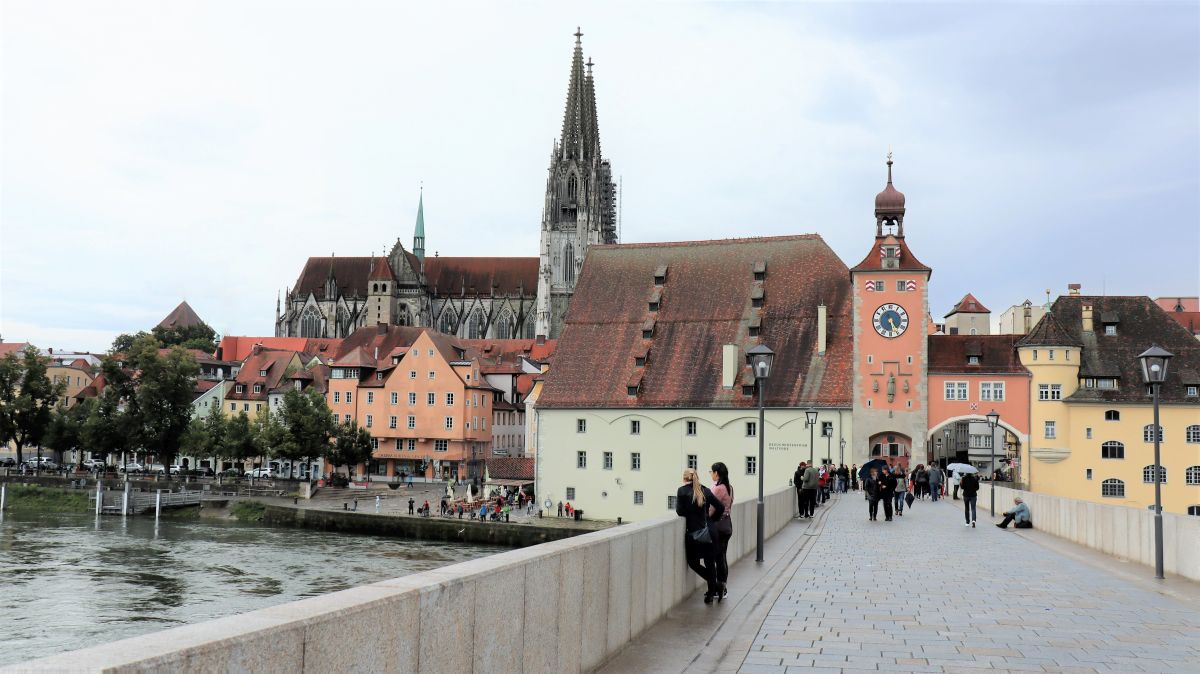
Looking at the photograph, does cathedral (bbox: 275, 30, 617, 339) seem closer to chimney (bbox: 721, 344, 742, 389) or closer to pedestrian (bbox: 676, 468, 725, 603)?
chimney (bbox: 721, 344, 742, 389)

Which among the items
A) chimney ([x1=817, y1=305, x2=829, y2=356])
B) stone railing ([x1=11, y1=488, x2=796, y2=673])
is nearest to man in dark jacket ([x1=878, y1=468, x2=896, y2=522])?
stone railing ([x1=11, y1=488, x2=796, y2=673])

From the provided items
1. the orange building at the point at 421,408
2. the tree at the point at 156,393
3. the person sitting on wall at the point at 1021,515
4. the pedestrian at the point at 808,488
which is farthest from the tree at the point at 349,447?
the person sitting on wall at the point at 1021,515

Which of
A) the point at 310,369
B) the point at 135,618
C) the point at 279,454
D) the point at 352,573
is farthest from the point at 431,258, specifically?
the point at 135,618

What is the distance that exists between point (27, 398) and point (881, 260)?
228 feet

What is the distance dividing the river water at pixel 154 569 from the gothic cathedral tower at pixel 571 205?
7324 centimetres

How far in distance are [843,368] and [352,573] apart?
30.7 meters

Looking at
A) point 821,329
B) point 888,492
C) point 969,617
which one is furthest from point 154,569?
point 969,617

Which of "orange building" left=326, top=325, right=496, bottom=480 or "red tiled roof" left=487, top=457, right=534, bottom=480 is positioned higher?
"orange building" left=326, top=325, right=496, bottom=480

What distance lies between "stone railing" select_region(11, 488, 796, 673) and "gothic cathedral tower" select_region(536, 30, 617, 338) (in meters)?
129

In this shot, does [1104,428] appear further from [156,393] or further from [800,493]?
[156,393]

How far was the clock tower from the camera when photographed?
62.7 m

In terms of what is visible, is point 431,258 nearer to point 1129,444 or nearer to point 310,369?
point 310,369

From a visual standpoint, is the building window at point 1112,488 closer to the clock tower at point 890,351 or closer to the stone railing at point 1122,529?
the clock tower at point 890,351

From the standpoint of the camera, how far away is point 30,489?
81000 mm
